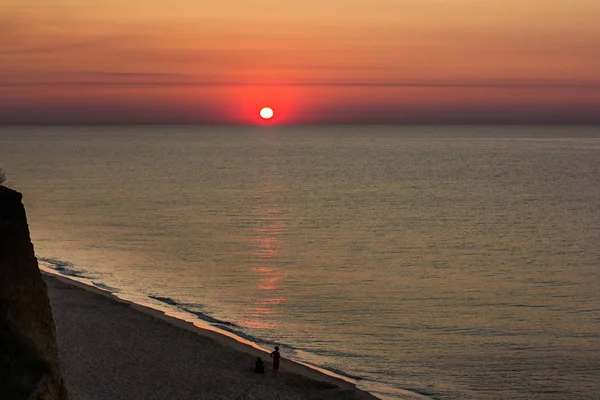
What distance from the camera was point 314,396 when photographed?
96.8 ft

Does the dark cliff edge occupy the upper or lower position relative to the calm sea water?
lower

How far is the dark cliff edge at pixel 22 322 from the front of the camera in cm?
→ 1830

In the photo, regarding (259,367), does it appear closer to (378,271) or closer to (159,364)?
(159,364)

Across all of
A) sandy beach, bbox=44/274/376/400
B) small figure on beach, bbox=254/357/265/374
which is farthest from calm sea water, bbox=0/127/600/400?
small figure on beach, bbox=254/357/265/374

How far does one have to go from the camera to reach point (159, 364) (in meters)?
32.6

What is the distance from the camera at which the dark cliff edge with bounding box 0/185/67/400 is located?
1830 cm

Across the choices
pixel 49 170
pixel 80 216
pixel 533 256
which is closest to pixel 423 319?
pixel 533 256

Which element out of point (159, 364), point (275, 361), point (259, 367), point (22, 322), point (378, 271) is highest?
point (378, 271)

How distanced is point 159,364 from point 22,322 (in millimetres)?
13548

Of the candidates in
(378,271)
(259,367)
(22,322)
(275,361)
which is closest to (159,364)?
(259,367)

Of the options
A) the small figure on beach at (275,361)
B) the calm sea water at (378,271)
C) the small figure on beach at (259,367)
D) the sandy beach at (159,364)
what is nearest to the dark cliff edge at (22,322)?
the sandy beach at (159,364)

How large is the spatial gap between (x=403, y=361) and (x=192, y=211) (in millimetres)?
61795

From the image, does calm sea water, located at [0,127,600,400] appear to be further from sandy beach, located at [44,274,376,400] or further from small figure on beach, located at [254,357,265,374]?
small figure on beach, located at [254,357,265,374]

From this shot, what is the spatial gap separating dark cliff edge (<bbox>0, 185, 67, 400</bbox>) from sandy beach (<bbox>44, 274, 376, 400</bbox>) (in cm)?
775
